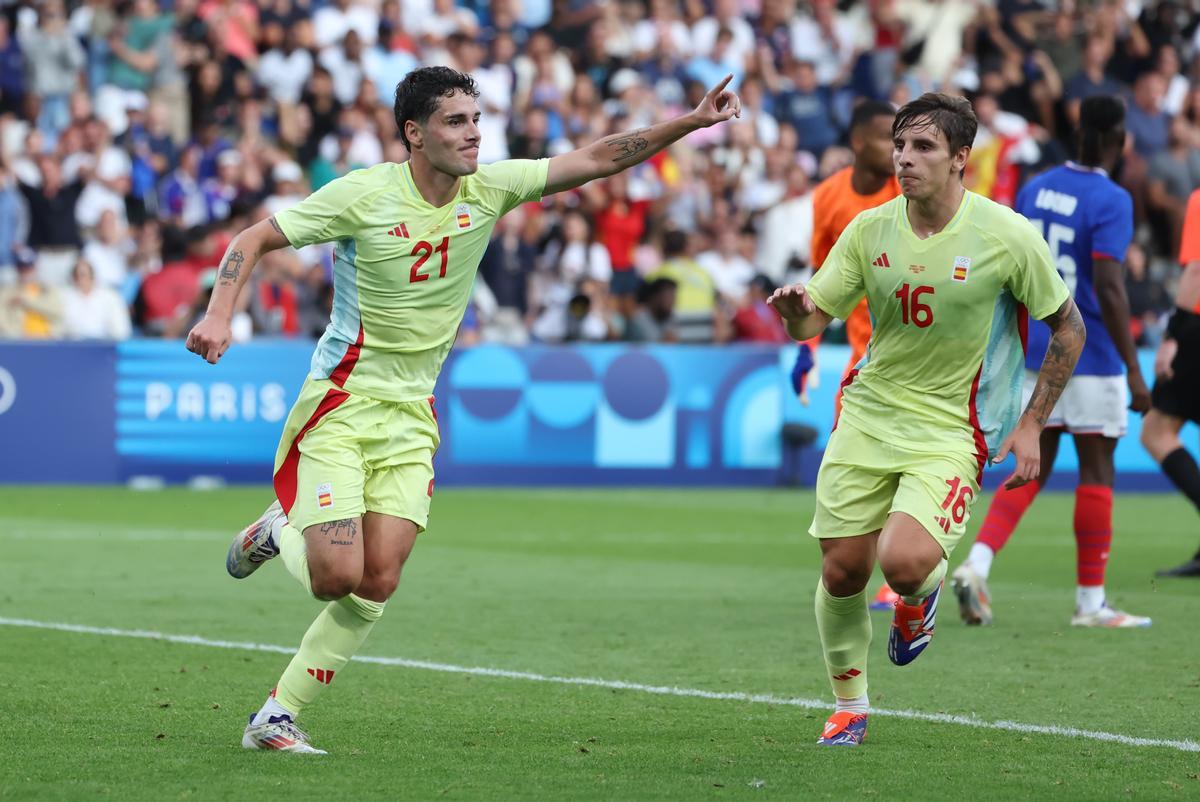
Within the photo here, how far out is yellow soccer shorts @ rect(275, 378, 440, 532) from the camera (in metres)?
6.55

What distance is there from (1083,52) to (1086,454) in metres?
16.1

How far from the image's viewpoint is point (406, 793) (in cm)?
576

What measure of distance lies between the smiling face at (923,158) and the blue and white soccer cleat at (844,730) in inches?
69.7

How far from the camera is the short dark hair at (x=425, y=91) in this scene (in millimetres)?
6770

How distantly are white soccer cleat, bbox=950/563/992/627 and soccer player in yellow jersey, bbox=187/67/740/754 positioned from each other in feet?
12.4

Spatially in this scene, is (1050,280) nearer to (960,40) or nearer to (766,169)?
(766,169)

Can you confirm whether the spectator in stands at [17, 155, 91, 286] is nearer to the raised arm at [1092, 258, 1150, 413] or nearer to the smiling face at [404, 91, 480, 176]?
the raised arm at [1092, 258, 1150, 413]

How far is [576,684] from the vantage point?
8.09 m

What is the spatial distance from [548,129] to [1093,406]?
1370 centimetres

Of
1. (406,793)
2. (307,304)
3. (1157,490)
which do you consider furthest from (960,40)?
(406,793)

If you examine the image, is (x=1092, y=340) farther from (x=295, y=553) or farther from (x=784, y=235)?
(x=784, y=235)

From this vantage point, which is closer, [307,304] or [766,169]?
[307,304]

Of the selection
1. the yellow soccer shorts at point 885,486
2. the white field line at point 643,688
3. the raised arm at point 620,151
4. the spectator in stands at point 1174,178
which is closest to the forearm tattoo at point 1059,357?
the yellow soccer shorts at point 885,486

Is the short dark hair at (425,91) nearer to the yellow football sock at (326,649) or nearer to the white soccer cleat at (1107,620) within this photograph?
the yellow football sock at (326,649)
